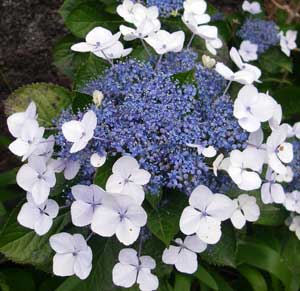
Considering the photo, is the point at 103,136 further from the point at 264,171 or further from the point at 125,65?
the point at 264,171

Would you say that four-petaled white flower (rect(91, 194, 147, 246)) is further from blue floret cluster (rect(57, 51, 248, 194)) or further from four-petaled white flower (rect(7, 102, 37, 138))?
four-petaled white flower (rect(7, 102, 37, 138))

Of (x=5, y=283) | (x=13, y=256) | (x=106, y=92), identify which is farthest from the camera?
(x=5, y=283)

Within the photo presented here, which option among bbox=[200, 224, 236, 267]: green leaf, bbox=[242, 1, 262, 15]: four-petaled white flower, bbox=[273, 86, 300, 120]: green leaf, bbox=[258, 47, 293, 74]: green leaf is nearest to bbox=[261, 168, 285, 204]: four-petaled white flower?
bbox=[200, 224, 236, 267]: green leaf

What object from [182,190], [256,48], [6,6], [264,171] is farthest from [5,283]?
[256,48]

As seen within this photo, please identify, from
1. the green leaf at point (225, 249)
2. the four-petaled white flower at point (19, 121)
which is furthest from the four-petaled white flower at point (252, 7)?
the four-petaled white flower at point (19, 121)

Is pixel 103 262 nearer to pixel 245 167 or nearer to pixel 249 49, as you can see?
pixel 245 167
